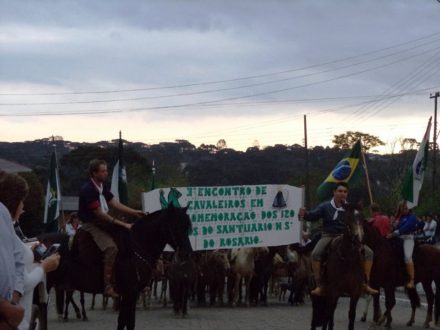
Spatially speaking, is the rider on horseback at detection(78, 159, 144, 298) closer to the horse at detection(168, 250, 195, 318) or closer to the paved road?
the paved road

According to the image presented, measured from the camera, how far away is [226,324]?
63.4 feet

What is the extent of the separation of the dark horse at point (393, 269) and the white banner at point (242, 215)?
6.65 meters

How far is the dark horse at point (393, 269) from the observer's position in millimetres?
18188

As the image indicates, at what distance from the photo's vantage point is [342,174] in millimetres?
23359

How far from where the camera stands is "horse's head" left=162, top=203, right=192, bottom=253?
47.3 ft

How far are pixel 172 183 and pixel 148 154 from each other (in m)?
31.5

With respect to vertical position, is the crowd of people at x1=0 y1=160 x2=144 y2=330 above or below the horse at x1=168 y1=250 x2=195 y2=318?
above

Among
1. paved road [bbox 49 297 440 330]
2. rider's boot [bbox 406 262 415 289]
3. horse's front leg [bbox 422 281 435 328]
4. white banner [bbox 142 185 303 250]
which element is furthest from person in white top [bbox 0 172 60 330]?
white banner [bbox 142 185 303 250]

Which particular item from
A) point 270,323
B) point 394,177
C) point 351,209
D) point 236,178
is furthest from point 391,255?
point 394,177

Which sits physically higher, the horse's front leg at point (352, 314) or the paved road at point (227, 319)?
the horse's front leg at point (352, 314)

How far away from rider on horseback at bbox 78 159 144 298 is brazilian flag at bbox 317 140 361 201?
25.7 feet

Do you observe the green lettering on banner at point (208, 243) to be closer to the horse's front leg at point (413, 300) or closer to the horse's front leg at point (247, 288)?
the horse's front leg at point (247, 288)

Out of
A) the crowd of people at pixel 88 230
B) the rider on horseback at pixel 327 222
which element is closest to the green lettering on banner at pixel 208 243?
the crowd of people at pixel 88 230

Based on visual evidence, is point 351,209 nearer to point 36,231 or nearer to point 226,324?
point 226,324
